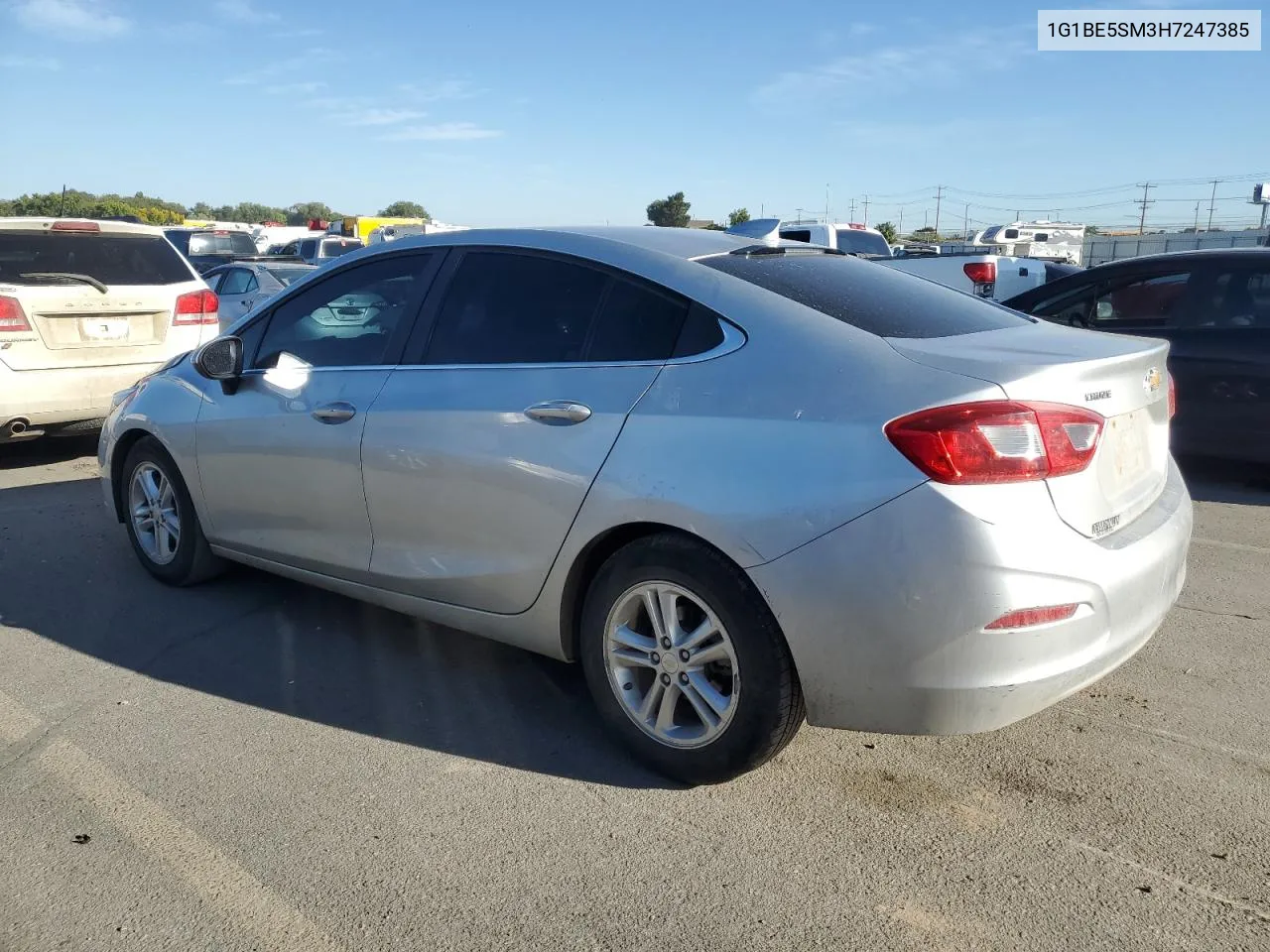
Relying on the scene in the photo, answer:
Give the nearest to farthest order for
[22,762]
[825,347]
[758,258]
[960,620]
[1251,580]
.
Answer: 1. [960,620]
2. [825,347]
3. [22,762]
4. [758,258]
5. [1251,580]

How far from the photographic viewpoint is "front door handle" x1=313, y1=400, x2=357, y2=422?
3984mm

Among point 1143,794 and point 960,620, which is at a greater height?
point 960,620

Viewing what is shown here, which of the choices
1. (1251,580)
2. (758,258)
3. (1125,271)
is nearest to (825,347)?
(758,258)

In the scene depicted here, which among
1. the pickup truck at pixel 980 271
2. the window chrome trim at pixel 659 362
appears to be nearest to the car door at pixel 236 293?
the pickup truck at pixel 980 271

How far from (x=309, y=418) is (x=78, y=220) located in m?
4.48

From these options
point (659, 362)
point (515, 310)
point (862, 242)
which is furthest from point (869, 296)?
point (862, 242)

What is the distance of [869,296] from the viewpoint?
3.47m

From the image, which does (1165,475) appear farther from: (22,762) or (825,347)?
(22,762)

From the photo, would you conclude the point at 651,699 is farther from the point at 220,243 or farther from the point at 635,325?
the point at 220,243

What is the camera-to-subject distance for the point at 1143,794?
312 cm

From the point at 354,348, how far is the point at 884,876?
2682 mm

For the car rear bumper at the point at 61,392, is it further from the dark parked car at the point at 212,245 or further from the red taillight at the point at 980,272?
the dark parked car at the point at 212,245

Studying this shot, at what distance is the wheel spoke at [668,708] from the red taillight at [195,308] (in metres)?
6.19

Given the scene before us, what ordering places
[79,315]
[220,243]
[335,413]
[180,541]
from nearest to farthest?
[335,413] → [180,541] → [79,315] → [220,243]
